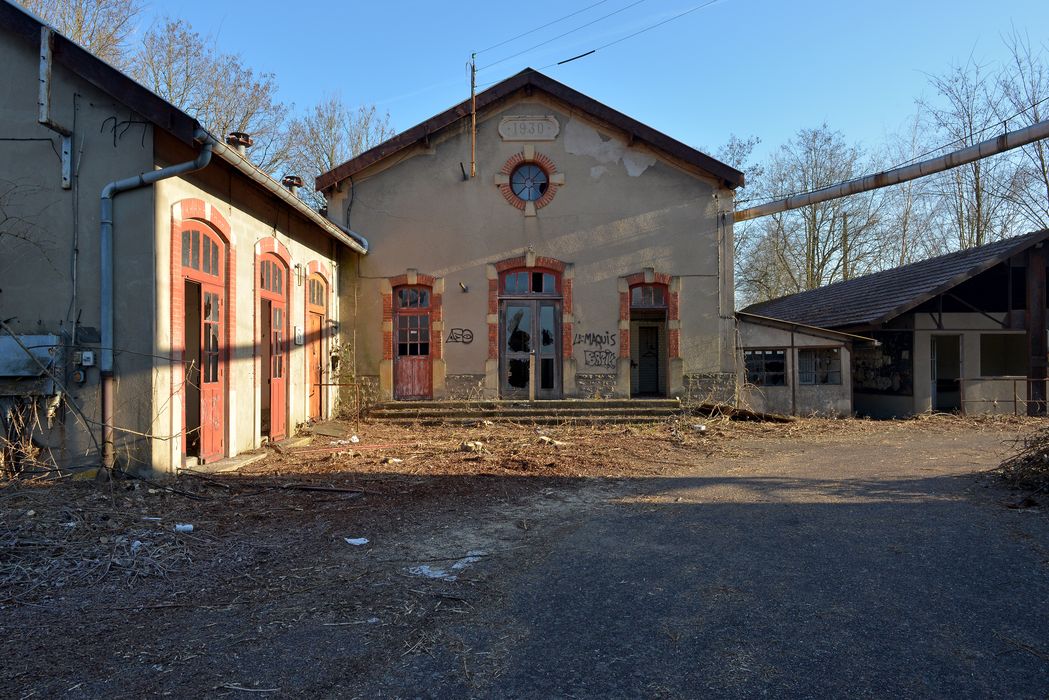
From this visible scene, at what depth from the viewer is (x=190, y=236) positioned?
7977mm

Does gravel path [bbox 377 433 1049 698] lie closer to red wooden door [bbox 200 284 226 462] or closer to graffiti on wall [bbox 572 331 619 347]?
red wooden door [bbox 200 284 226 462]

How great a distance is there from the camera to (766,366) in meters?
15.2

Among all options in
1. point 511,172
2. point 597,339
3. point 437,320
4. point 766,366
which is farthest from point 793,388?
point 437,320

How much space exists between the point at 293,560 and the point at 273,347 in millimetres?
6189

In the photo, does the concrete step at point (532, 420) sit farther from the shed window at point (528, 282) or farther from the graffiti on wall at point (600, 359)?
the shed window at point (528, 282)

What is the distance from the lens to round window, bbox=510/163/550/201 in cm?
1456

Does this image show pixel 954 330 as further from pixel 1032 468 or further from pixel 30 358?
pixel 30 358

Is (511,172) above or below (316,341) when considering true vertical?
above

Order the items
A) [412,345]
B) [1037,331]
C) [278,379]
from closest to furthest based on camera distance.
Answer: [278,379] → [412,345] → [1037,331]

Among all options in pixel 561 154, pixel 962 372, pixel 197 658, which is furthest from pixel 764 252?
pixel 197 658

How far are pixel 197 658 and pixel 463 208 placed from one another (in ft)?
39.4

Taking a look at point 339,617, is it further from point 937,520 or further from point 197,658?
point 937,520

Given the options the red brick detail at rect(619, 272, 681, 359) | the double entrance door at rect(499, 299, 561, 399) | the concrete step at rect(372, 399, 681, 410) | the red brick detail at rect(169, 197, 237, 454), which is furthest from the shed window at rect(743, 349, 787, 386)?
the red brick detail at rect(169, 197, 237, 454)

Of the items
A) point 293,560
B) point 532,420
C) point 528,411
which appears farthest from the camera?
point 528,411
